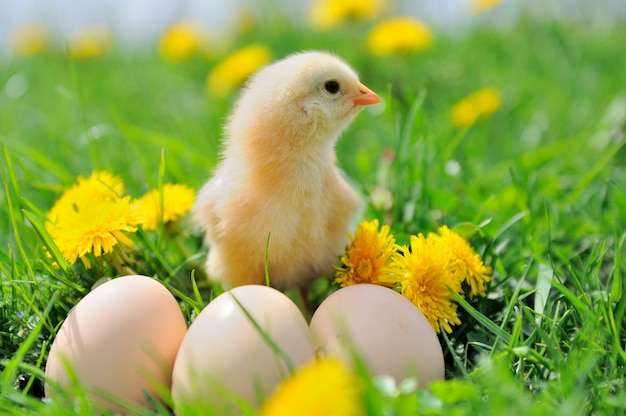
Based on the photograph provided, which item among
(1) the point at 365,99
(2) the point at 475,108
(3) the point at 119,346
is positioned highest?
(1) the point at 365,99

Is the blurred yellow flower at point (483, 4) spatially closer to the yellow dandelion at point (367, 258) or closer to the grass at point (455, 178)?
the grass at point (455, 178)

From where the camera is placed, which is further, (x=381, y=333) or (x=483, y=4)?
(x=483, y=4)

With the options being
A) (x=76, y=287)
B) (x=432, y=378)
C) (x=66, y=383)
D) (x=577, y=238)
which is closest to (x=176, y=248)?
(x=76, y=287)

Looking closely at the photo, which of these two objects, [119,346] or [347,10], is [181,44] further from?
[119,346]

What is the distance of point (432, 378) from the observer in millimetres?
1172

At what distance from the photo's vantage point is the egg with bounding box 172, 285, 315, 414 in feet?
3.52

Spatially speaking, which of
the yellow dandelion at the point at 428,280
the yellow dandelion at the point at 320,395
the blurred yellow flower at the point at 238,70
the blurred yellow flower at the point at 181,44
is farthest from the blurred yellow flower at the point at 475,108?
the yellow dandelion at the point at 320,395

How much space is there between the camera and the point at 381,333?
3.77 feet

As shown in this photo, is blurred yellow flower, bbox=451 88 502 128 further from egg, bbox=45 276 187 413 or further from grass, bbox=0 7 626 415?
egg, bbox=45 276 187 413

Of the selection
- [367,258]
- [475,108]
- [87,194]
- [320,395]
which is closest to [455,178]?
[475,108]

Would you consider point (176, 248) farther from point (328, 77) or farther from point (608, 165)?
point (608, 165)

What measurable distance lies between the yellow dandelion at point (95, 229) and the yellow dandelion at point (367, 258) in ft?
1.51

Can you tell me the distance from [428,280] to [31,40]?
3.68 metres

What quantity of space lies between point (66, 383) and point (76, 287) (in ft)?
0.95
